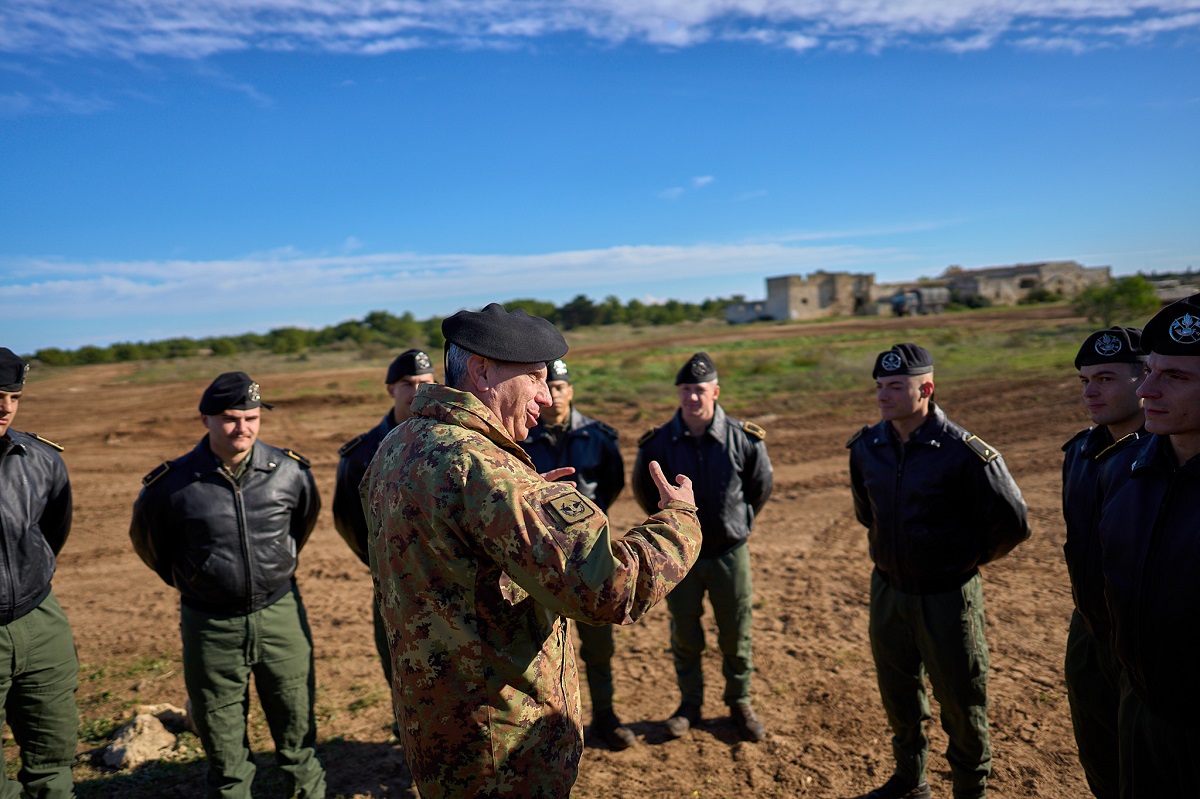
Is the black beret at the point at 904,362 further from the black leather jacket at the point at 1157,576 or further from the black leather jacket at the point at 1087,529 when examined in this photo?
the black leather jacket at the point at 1157,576

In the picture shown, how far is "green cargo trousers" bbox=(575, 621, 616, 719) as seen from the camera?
5035mm

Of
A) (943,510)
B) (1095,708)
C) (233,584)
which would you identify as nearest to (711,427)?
(943,510)

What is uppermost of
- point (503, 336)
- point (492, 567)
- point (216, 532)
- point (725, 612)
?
point (503, 336)

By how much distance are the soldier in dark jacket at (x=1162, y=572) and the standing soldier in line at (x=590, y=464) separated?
301cm

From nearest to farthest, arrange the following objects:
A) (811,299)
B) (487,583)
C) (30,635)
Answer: (487,583) → (30,635) → (811,299)

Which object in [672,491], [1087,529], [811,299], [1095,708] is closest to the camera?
[672,491]

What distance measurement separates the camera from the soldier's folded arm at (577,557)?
80.9 inches

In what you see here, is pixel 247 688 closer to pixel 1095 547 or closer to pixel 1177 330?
pixel 1095 547

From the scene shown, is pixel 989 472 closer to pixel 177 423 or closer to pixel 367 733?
pixel 367 733

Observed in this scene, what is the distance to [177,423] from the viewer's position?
1770 cm

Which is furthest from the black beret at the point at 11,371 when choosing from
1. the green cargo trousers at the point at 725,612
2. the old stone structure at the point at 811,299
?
the old stone structure at the point at 811,299

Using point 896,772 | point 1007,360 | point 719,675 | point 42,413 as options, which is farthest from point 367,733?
point 1007,360

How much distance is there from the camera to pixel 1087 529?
134 inches

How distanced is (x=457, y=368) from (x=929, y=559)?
282cm
